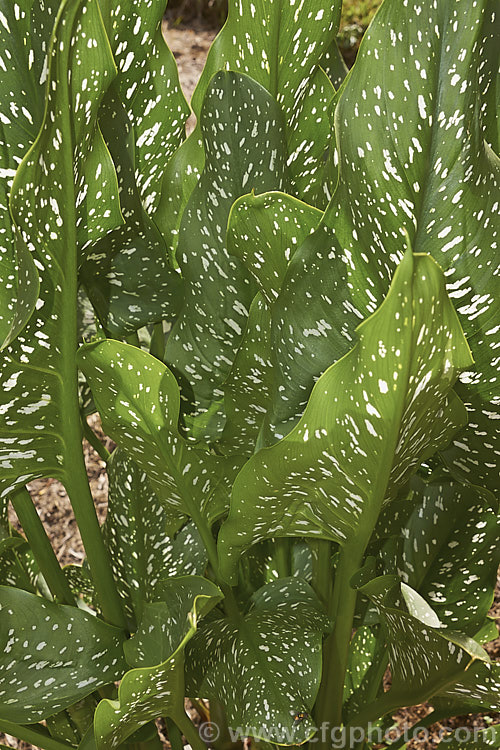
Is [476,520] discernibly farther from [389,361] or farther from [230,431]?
[389,361]

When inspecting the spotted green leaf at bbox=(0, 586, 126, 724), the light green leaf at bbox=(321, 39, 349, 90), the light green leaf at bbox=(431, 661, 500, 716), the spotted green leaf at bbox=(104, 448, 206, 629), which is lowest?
the light green leaf at bbox=(431, 661, 500, 716)

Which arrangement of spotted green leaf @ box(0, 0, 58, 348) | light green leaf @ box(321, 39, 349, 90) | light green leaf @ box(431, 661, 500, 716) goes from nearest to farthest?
spotted green leaf @ box(0, 0, 58, 348)
light green leaf @ box(431, 661, 500, 716)
light green leaf @ box(321, 39, 349, 90)

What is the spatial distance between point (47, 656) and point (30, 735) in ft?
0.42

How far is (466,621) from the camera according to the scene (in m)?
0.76

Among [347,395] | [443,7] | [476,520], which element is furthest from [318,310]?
[476,520]

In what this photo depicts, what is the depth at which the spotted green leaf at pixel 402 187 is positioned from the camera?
1.69 feet

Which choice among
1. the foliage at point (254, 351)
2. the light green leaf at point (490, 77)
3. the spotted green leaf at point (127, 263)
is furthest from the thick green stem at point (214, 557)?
the light green leaf at point (490, 77)

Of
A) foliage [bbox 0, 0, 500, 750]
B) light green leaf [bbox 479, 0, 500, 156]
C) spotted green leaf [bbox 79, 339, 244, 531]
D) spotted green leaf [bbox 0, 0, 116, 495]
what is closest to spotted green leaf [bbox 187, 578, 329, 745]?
foliage [bbox 0, 0, 500, 750]

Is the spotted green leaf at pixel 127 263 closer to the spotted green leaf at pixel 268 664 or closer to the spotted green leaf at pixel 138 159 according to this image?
the spotted green leaf at pixel 138 159

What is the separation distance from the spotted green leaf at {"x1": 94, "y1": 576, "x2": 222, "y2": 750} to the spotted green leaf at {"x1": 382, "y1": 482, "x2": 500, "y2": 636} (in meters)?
0.24

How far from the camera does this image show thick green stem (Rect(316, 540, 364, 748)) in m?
0.67

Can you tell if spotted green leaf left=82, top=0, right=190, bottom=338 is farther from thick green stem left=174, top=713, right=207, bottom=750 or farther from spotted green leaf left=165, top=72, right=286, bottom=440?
thick green stem left=174, top=713, right=207, bottom=750

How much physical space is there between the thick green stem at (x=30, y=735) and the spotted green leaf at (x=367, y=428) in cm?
26

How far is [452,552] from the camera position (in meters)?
0.78
